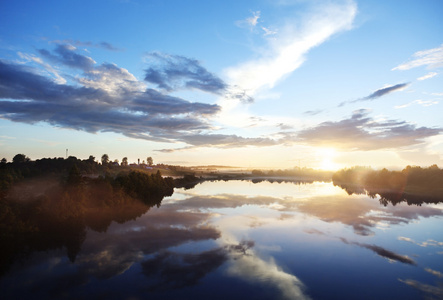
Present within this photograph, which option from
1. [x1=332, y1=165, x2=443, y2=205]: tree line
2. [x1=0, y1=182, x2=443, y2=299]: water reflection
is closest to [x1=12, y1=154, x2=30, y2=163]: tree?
[x1=0, y1=182, x2=443, y2=299]: water reflection

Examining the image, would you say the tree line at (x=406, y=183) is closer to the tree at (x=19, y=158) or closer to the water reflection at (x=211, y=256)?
the water reflection at (x=211, y=256)

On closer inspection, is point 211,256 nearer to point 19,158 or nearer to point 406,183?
point 406,183

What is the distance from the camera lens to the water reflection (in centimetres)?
2211

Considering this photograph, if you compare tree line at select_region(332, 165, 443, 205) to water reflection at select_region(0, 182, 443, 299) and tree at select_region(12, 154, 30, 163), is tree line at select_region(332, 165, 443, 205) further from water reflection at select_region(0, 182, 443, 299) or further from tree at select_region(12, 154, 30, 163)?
tree at select_region(12, 154, 30, 163)

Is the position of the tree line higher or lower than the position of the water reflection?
higher

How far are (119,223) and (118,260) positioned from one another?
69.2 ft

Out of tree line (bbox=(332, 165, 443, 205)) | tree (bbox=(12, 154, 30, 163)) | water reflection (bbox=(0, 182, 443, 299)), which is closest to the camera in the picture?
water reflection (bbox=(0, 182, 443, 299))

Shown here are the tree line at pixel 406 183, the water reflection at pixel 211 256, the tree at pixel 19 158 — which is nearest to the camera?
the water reflection at pixel 211 256

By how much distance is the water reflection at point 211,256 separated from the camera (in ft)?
72.5

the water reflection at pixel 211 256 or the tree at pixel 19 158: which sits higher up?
the tree at pixel 19 158

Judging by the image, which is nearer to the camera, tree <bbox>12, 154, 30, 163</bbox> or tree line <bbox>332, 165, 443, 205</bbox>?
tree line <bbox>332, 165, 443, 205</bbox>

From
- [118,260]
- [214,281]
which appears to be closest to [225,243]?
[214,281]

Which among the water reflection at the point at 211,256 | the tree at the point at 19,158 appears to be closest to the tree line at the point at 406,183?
the water reflection at the point at 211,256

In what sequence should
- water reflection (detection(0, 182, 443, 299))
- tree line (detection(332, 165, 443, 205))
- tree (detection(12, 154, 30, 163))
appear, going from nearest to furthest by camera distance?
1. water reflection (detection(0, 182, 443, 299))
2. tree line (detection(332, 165, 443, 205))
3. tree (detection(12, 154, 30, 163))
